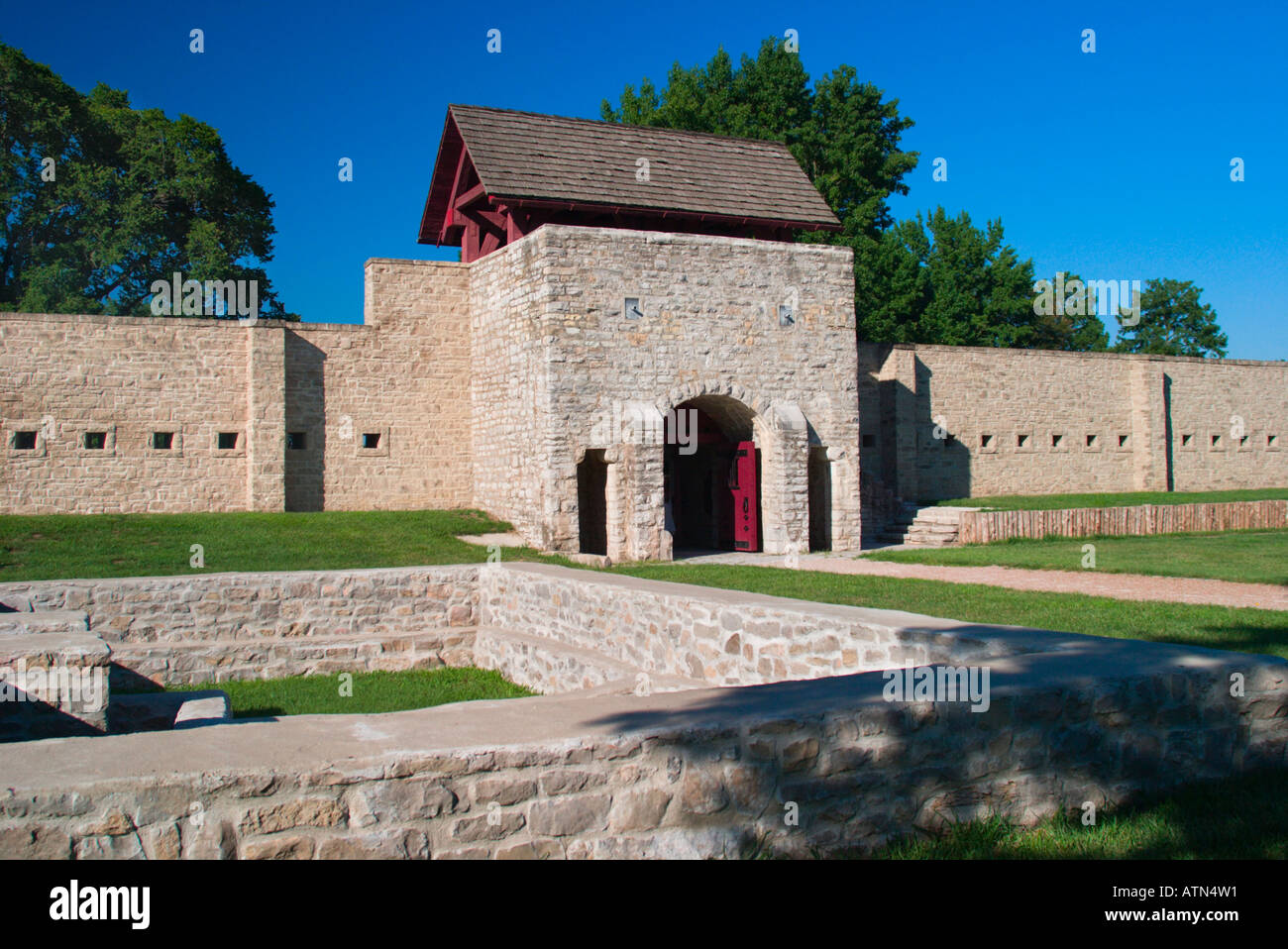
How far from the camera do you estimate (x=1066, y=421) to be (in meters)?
29.7

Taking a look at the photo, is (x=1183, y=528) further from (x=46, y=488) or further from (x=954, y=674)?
(x=46, y=488)

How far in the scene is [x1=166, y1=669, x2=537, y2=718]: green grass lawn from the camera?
10484 mm

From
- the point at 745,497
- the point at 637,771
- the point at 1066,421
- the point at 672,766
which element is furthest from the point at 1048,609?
the point at 1066,421

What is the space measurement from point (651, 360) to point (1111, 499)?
1494cm

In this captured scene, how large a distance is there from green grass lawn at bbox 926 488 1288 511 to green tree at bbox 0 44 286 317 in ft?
79.0

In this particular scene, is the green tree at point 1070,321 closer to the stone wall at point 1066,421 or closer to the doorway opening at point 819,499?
the stone wall at point 1066,421

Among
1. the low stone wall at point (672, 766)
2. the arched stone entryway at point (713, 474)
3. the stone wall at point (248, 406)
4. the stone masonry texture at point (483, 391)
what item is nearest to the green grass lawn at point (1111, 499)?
the stone masonry texture at point (483, 391)

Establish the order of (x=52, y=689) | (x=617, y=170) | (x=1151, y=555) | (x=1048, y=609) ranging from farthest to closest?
(x=617, y=170) < (x=1151, y=555) < (x=1048, y=609) < (x=52, y=689)

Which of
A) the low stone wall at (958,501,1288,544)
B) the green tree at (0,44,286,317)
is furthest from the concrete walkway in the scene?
the green tree at (0,44,286,317)

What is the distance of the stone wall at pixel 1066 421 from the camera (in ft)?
86.8

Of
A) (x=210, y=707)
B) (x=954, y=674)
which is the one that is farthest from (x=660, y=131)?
(x=954, y=674)

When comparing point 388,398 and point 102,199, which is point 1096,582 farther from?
point 102,199

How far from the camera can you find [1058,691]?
4672 millimetres
